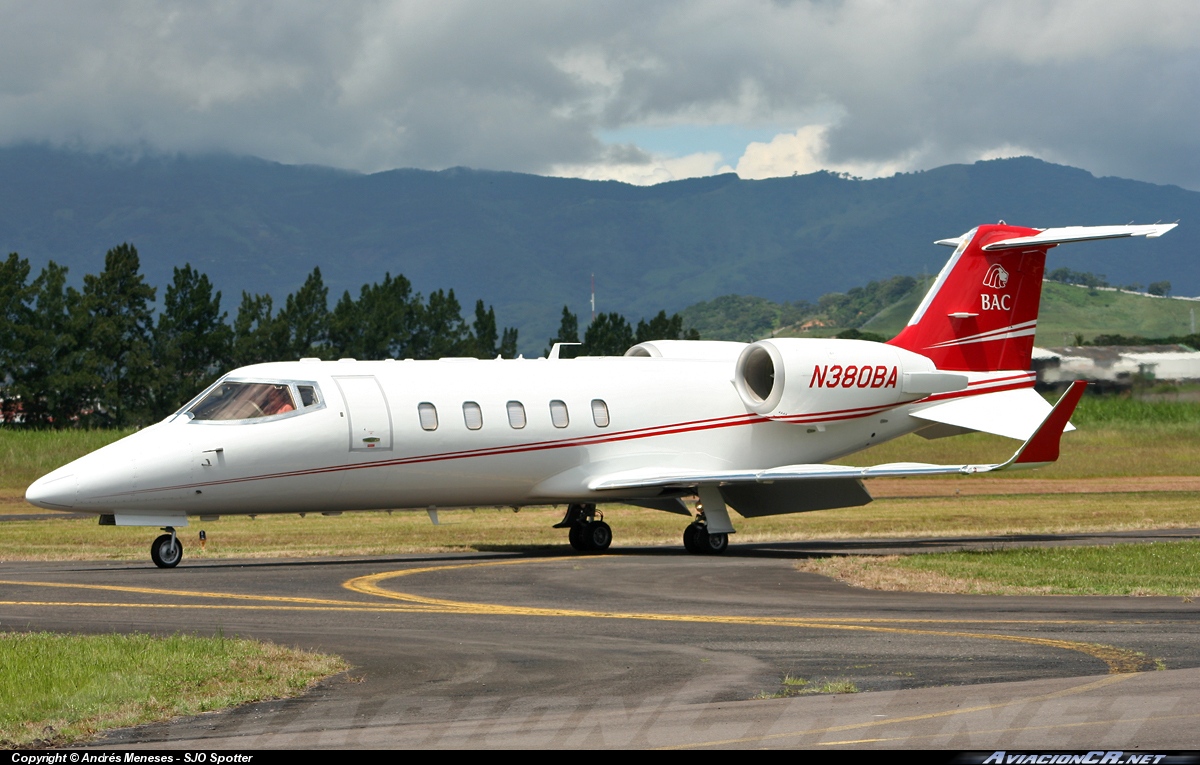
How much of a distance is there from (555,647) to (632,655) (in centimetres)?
101

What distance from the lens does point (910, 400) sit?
31.5 metres

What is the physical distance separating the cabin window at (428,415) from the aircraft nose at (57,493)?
5.99m

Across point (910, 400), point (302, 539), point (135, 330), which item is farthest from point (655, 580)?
point (135, 330)

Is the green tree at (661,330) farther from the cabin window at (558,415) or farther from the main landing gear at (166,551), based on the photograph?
the main landing gear at (166,551)

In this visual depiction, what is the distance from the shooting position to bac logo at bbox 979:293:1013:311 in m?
32.4

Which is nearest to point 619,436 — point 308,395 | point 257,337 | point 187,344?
point 308,395

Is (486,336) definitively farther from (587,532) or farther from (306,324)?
(587,532)

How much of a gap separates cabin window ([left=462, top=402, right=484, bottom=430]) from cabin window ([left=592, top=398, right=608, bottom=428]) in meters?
2.44

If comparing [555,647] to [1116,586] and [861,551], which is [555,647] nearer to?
[1116,586]

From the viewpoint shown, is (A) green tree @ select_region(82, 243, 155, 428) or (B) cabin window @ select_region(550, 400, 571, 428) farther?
(A) green tree @ select_region(82, 243, 155, 428)

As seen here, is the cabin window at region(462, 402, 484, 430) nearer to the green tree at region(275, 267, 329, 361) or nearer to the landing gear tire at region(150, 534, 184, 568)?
the landing gear tire at region(150, 534, 184, 568)

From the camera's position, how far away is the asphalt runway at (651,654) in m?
10.3

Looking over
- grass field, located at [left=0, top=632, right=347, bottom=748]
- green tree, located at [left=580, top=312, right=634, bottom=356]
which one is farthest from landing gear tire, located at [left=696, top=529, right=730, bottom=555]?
green tree, located at [left=580, top=312, right=634, bottom=356]

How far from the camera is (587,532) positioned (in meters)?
30.0
